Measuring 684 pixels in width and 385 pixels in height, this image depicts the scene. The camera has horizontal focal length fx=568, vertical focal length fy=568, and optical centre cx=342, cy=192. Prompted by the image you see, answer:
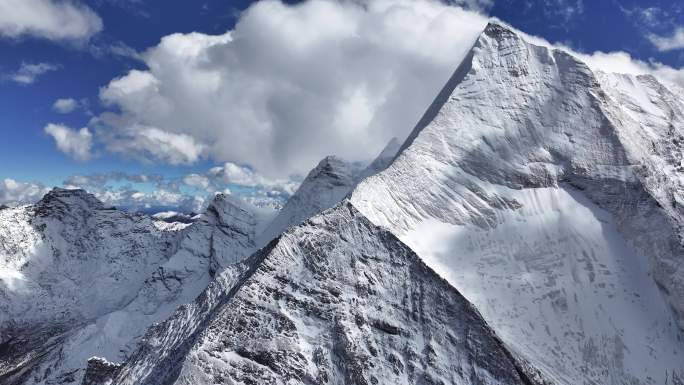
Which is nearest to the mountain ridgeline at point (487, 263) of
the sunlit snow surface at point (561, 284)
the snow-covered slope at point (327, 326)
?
the snow-covered slope at point (327, 326)

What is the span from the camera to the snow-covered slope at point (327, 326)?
3273 inches

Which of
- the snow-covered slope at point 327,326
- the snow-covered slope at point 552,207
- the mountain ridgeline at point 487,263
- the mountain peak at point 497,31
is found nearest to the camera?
the snow-covered slope at point 327,326

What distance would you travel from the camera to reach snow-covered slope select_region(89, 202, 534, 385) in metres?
83.1

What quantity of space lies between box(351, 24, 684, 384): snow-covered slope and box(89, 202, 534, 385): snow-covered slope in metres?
17.6

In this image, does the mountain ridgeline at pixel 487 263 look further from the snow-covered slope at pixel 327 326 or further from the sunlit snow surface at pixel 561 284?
the sunlit snow surface at pixel 561 284

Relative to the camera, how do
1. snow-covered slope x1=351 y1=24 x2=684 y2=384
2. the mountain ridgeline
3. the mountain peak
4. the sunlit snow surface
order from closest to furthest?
1. the mountain ridgeline
2. the sunlit snow surface
3. snow-covered slope x1=351 y1=24 x2=684 y2=384
4. the mountain peak

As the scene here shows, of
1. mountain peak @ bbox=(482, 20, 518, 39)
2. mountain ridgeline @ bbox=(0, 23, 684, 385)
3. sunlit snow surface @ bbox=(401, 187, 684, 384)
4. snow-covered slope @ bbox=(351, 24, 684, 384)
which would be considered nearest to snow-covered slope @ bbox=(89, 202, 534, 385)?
mountain ridgeline @ bbox=(0, 23, 684, 385)

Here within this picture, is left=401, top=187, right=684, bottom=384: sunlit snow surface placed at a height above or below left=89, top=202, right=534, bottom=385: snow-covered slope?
above

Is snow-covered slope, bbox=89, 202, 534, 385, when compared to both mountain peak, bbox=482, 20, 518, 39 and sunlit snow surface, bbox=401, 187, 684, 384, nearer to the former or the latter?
sunlit snow surface, bbox=401, 187, 684, 384

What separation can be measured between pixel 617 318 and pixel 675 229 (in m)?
27.2

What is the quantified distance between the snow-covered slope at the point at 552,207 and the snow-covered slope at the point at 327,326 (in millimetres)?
17602

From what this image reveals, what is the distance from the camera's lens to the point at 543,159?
14750cm

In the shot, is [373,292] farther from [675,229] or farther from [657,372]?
[675,229]

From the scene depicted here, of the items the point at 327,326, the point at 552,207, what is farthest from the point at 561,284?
the point at 327,326
